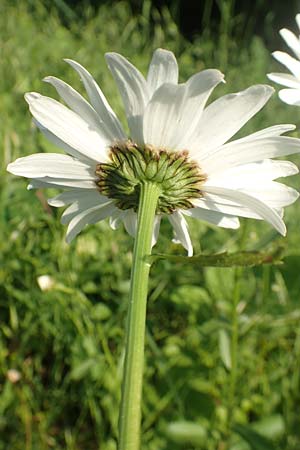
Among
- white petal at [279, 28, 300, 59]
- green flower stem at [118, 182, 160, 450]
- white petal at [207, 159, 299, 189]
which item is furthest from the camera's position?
white petal at [279, 28, 300, 59]

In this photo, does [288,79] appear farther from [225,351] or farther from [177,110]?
[225,351]

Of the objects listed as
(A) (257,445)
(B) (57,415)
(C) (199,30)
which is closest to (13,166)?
(A) (257,445)

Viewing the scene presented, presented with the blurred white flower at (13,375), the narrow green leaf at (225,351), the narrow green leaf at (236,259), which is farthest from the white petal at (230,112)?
the blurred white flower at (13,375)

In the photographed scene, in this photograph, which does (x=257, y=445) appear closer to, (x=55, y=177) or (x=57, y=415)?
(x=57, y=415)

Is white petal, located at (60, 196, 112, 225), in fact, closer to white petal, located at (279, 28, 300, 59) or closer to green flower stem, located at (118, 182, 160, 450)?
green flower stem, located at (118, 182, 160, 450)

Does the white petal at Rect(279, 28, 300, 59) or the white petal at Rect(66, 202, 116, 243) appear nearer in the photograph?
the white petal at Rect(66, 202, 116, 243)

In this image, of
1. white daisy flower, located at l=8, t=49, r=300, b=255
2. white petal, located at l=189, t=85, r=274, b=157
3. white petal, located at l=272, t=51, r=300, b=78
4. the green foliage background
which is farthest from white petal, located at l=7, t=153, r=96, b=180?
the green foliage background

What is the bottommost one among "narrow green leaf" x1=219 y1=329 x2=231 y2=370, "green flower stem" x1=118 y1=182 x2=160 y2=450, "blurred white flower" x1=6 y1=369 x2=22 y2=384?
"blurred white flower" x1=6 y1=369 x2=22 y2=384

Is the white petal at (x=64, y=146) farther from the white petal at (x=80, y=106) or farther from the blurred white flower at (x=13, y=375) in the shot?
the blurred white flower at (x=13, y=375)
